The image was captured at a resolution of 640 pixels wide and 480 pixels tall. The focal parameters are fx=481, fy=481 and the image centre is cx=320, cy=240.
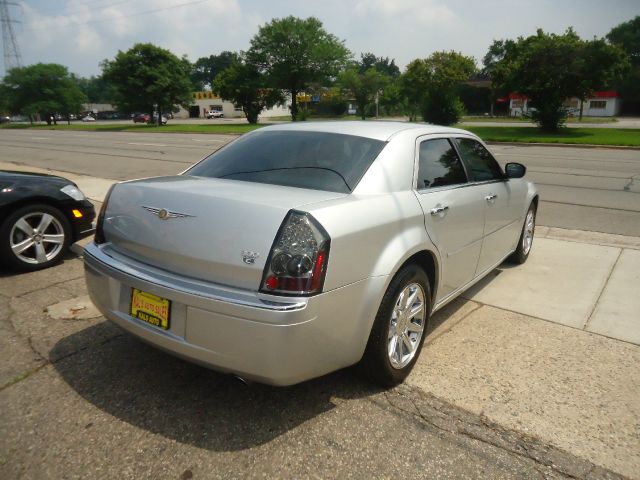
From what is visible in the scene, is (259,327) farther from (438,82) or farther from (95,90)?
(95,90)

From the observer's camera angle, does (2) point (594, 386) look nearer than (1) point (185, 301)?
No

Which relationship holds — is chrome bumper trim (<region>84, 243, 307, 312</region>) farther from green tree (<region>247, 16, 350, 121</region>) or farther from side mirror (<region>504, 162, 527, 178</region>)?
green tree (<region>247, 16, 350, 121</region>)

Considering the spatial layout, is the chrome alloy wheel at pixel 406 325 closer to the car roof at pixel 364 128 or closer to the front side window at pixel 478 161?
the car roof at pixel 364 128

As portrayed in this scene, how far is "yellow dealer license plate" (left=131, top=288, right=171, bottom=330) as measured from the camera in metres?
2.42

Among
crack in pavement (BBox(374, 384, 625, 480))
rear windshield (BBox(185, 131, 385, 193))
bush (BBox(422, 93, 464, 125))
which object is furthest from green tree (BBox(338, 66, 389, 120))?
crack in pavement (BBox(374, 384, 625, 480))

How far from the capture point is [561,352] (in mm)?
3299

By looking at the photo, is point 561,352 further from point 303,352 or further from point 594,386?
point 303,352

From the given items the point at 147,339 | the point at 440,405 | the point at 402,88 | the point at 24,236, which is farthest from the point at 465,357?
the point at 402,88

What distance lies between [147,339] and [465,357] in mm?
2027

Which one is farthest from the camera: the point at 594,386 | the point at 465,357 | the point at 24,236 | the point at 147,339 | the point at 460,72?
the point at 460,72

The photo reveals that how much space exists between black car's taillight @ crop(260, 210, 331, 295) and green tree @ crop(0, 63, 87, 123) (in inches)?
2920

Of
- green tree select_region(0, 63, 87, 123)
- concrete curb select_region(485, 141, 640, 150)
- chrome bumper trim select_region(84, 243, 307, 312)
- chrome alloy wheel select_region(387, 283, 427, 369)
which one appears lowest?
concrete curb select_region(485, 141, 640, 150)

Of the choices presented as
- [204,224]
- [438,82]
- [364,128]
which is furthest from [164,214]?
[438,82]

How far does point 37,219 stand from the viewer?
4.85 metres
